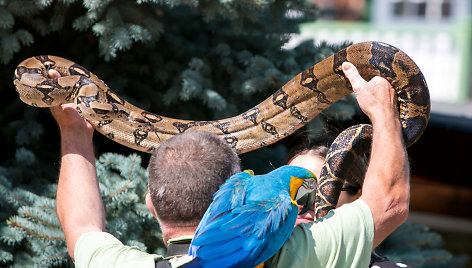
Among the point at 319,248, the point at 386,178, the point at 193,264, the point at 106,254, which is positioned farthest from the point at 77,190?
the point at 386,178

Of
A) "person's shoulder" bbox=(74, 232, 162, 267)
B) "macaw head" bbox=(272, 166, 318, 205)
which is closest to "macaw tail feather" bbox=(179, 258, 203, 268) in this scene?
"person's shoulder" bbox=(74, 232, 162, 267)

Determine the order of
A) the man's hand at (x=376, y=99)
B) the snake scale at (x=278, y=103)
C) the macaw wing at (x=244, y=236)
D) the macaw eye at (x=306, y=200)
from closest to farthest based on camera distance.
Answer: the macaw wing at (x=244, y=236), the man's hand at (x=376, y=99), the macaw eye at (x=306, y=200), the snake scale at (x=278, y=103)

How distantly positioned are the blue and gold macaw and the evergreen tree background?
1651mm

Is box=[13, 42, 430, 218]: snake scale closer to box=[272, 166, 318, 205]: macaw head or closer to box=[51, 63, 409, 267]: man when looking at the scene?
box=[51, 63, 409, 267]: man

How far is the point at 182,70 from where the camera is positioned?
447 cm

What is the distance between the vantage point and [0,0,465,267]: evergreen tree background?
11.5ft

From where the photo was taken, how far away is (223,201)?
1.87 m

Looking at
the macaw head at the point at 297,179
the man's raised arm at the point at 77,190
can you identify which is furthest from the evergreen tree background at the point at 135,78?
the macaw head at the point at 297,179

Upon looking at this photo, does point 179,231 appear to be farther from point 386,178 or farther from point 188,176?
point 386,178

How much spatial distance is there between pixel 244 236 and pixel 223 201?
0.14m

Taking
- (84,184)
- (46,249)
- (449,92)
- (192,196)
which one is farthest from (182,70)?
(449,92)

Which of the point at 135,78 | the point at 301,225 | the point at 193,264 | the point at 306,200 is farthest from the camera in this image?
the point at 135,78

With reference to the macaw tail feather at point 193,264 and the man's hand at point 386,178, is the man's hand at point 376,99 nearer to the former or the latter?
the man's hand at point 386,178

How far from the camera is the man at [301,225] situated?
1.97 meters
